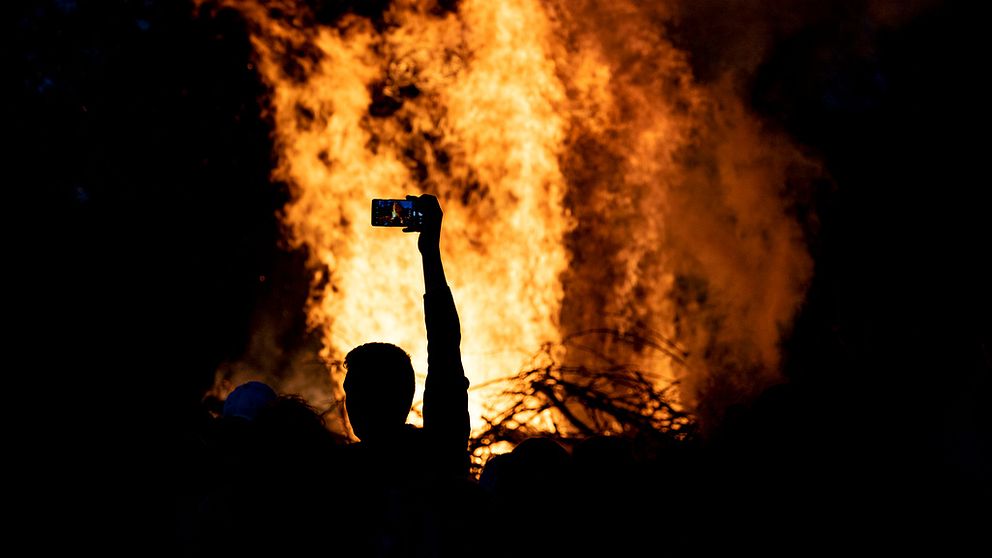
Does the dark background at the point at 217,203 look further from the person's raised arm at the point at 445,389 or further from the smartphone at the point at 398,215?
the smartphone at the point at 398,215

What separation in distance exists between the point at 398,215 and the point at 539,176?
9.65 feet

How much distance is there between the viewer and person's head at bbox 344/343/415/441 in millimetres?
1638

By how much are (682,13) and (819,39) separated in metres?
1.20

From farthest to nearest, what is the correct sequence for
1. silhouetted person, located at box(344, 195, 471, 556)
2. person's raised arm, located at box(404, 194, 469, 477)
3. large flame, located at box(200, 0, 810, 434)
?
large flame, located at box(200, 0, 810, 434) → person's raised arm, located at box(404, 194, 469, 477) → silhouetted person, located at box(344, 195, 471, 556)

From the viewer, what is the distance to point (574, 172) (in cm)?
482

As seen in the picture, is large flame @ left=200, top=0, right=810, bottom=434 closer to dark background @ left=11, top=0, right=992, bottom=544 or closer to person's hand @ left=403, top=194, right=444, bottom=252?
dark background @ left=11, top=0, right=992, bottom=544

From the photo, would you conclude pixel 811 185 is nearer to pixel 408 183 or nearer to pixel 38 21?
pixel 408 183

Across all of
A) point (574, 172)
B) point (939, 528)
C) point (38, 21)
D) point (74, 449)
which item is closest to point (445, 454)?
point (939, 528)

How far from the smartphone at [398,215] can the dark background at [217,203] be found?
2889 millimetres

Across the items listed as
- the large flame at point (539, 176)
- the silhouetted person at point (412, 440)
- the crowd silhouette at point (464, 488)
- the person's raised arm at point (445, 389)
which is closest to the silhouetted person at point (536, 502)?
the crowd silhouette at point (464, 488)

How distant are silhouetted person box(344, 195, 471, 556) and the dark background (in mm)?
2697

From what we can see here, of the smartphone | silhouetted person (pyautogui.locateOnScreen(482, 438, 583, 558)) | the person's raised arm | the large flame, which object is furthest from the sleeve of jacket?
the large flame

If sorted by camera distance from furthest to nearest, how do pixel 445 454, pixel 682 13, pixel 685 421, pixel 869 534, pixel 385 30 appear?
pixel 385 30, pixel 682 13, pixel 685 421, pixel 445 454, pixel 869 534

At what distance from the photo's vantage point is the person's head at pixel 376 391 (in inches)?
64.5
